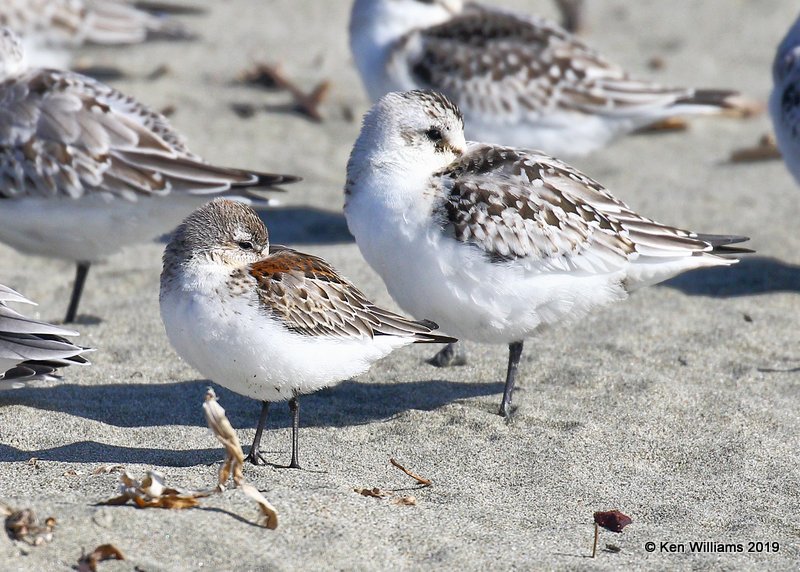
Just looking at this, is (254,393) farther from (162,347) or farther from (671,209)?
(671,209)

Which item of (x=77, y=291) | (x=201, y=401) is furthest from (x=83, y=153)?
(x=201, y=401)

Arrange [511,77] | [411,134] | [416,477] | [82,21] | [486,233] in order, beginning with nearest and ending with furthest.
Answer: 1. [416,477]
2. [486,233]
3. [411,134]
4. [511,77]
5. [82,21]

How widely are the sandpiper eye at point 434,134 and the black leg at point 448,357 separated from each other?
130 cm

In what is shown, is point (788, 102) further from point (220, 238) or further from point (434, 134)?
point (220, 238)

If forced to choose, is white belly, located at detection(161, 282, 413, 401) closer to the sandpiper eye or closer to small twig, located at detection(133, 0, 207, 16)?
the sandpiper eye

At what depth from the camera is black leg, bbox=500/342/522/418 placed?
5914 mm

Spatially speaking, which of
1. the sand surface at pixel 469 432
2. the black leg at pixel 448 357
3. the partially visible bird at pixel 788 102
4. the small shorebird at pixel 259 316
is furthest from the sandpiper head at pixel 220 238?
the partially visible bird at pixel 788 102

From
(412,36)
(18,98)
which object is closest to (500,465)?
(18,98)

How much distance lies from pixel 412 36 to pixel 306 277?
4695 mm

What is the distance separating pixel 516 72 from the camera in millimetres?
9273

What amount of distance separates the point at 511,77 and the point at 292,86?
2.70 m

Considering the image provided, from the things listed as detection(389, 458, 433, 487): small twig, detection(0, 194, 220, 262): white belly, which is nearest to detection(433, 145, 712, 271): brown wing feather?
detection(389, 458, 433, 487): small twig

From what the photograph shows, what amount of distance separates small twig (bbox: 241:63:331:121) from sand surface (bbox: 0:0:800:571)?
117 cm

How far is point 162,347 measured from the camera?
6.68m
